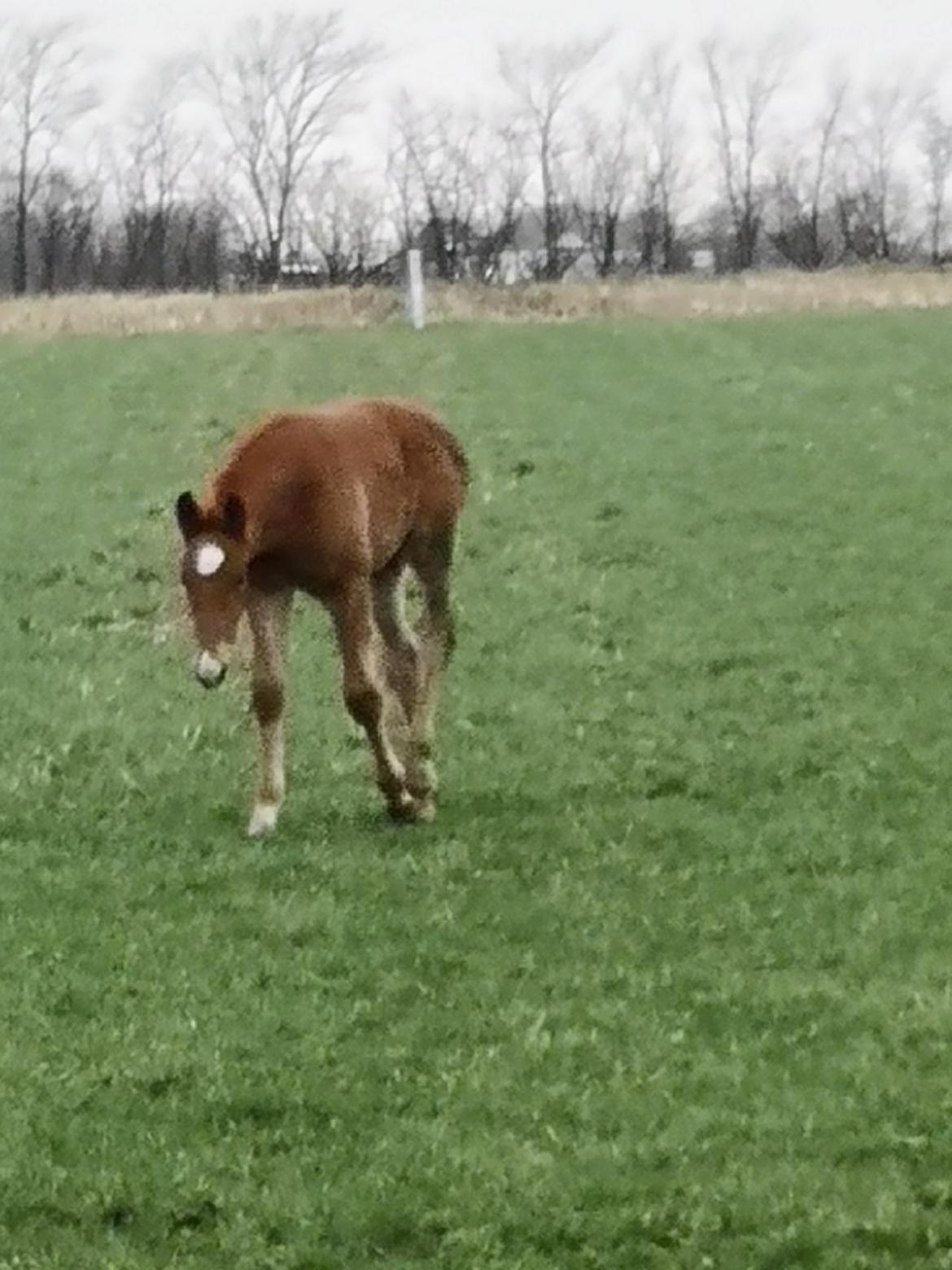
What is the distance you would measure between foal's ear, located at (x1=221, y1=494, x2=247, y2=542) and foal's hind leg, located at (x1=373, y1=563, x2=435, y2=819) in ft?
4.19

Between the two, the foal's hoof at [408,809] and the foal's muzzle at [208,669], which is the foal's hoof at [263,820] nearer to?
the foal's hoof at [408,809]

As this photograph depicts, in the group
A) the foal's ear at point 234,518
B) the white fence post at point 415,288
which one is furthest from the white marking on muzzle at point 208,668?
the white fence post at point 415,288

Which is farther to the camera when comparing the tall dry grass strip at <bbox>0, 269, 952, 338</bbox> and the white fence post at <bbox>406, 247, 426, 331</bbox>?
the tall dry grass strip at <bbox>0, 269, 952, 338</bbox>

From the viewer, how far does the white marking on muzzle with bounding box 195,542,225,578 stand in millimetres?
6289

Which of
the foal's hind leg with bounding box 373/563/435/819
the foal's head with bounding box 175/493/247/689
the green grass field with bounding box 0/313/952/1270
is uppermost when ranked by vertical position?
the foal's head with bounding box 175/493/247/689

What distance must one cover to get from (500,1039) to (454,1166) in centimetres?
83

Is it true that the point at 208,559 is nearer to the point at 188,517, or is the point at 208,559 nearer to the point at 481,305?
the point at 188,517

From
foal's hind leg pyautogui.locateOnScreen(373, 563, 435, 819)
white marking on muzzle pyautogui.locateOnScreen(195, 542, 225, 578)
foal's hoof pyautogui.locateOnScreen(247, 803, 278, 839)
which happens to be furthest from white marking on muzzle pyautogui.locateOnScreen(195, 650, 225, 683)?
foal's hind leg pyautogui.locateOnScreen(373, 563, 435, 819)

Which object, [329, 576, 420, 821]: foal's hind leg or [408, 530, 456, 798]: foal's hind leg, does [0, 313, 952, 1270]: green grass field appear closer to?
[329, 576, 420, 821]: foal's hind leg

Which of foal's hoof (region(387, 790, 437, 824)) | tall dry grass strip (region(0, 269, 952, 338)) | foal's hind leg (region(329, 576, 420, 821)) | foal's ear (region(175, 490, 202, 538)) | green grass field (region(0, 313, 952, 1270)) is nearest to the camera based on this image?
green grass field (region(0, 313, 952, 1270))

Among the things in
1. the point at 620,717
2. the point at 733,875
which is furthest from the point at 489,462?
the point at 733,875

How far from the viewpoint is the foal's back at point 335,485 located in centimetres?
674

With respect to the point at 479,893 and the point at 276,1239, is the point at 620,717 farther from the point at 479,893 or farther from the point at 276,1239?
the point at 276,1239

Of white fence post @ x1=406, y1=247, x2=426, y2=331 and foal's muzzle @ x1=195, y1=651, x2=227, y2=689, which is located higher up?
white fence post @ x1=406, y1=247, x2=426, y2=331
